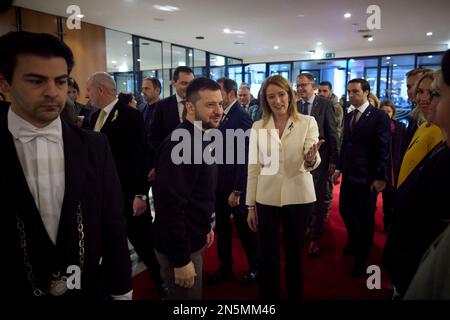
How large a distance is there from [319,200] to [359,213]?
46 cm

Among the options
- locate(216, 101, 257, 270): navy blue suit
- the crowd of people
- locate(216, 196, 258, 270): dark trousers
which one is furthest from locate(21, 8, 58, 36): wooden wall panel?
locate(216, 196, 258, 270): dark trousers

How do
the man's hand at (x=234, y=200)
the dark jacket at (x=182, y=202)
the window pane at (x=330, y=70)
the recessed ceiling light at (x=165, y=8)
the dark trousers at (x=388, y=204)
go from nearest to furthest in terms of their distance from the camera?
1. the dark jacket at (x=182, y=202)
2. the man's hand at (x=234, y=200)
3. the dark trousers at (x=388, y=204)
4. the recessed ceiling light at (x=165, y=8)
5. the window pane at (x=330, y=70)

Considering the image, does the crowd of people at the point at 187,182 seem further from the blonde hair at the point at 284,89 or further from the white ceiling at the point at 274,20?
the white ceiling at the point at 274,20

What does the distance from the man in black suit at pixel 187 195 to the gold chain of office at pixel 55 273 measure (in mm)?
422

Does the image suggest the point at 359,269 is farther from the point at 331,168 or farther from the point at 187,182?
the point at 187,182

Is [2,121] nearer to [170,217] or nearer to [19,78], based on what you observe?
[19,78]

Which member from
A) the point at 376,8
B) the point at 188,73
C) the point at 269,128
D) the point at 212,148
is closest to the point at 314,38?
the point at 376,8

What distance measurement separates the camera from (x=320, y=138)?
2.93 m

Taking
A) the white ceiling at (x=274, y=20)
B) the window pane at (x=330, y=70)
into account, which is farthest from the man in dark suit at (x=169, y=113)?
the window pane at (x=330, y=70)

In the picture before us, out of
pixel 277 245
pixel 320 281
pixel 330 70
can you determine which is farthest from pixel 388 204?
pixel 330 70

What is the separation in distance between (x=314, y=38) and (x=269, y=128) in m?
6.84

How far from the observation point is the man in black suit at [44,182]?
34.1 inches

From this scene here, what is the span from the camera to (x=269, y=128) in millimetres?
1953

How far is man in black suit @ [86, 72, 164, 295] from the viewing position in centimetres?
210
